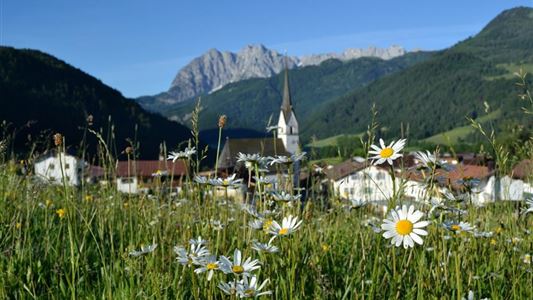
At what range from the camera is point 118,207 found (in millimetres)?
→ 4477

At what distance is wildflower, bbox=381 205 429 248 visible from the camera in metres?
1.58

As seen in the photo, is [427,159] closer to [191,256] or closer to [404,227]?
[404,227]

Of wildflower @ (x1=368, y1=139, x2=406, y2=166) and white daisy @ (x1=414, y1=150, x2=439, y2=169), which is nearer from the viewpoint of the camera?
wildflower @ (x1=368, y1=139, x2=406, y2=166)

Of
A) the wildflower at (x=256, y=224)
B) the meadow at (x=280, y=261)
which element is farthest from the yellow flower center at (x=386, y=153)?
the wildflower at (x=256, y=224)

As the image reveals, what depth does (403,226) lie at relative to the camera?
163 centimetres

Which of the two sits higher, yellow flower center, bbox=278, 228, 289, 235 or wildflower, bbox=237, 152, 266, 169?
wildflower, bbox=237, 152, 266, 169

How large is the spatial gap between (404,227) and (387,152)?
0.40 meters

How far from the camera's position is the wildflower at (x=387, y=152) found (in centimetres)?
185

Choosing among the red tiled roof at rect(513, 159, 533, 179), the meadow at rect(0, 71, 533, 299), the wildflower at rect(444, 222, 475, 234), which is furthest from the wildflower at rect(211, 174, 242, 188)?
the red tiled roof at rect(513, 159, 533, 179)

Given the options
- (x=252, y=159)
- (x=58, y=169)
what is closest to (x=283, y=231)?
(x=252, y=159)

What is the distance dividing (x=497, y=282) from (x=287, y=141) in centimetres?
8797

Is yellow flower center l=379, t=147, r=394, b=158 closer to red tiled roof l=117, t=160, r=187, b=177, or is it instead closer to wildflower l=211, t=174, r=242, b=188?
wildflower l=211, t=174, r=242, b=188

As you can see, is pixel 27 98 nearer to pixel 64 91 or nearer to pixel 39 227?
pixel 64 91

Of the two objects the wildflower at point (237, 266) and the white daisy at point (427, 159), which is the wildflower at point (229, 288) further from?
the white daisy at point (427, 159)
